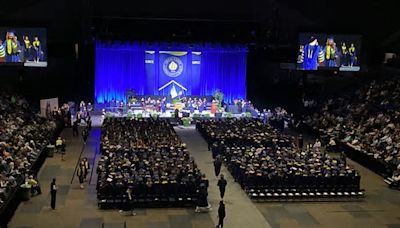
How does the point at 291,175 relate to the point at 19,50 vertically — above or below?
below

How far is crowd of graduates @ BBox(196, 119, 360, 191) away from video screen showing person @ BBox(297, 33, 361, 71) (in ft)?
34.5

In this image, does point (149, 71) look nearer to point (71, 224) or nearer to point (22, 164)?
point (22, 164)

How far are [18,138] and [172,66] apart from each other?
59.5 feet

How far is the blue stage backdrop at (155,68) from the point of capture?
42.6m

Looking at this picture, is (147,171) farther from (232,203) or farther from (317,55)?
(317,55)

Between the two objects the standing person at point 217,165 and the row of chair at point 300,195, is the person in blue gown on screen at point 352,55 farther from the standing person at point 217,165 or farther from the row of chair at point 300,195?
the standing person at point 217,165

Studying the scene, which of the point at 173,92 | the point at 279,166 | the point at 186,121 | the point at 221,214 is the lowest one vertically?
the point at 221,214

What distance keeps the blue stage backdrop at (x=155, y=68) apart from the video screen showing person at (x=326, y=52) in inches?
226

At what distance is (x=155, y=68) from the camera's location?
43219mm

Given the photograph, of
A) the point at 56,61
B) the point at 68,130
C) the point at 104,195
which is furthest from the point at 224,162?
the point at 56,61

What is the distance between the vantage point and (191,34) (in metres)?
41.4

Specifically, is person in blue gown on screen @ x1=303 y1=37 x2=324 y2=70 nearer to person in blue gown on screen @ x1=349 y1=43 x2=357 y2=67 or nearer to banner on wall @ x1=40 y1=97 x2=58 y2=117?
person in blue gown on screen @ x1=349 y1=43 x2=357 y2=67

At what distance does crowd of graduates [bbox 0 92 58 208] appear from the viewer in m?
21.8

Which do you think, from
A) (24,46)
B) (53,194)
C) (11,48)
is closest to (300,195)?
(53,194)
